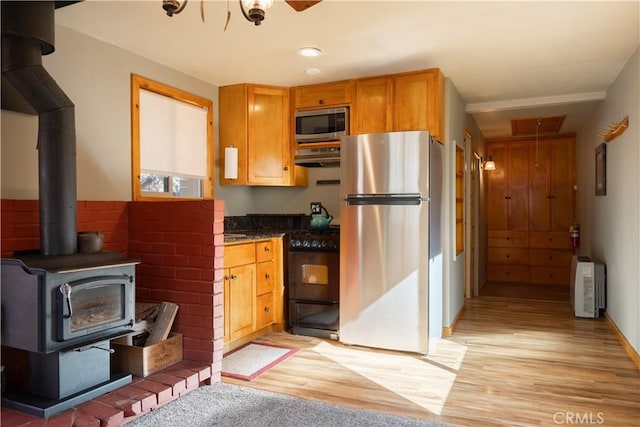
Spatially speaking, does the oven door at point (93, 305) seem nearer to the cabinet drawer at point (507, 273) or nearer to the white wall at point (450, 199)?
the white wall at point (450, 199)

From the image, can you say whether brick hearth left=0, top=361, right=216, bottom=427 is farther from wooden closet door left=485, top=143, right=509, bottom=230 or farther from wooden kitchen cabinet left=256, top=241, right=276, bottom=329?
wooden closet door left=485, top=143, right=509, bottom=230

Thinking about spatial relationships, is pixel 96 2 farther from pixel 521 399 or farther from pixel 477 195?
pixel 477 195

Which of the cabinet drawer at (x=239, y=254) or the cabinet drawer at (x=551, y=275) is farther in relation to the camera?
the cabinet drawer at (x=551, y=275)

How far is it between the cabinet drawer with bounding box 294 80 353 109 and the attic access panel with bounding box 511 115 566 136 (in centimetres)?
291

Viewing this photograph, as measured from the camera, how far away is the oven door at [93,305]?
2215 millimetres

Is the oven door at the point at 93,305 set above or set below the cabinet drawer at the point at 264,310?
above

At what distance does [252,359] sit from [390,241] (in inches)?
55.2

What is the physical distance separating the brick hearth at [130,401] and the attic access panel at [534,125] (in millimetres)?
5129

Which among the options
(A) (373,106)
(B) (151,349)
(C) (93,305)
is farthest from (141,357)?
(A) (373,106)

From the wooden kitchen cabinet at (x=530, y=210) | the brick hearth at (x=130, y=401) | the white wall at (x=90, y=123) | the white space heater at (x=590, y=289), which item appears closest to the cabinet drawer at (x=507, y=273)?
the wooden kitchen cabinet at (x=530, y=210)

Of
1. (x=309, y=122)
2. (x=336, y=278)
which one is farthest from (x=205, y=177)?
(x=336, y=278)

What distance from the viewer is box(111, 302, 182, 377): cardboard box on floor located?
268 cm

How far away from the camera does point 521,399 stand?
2643 mm

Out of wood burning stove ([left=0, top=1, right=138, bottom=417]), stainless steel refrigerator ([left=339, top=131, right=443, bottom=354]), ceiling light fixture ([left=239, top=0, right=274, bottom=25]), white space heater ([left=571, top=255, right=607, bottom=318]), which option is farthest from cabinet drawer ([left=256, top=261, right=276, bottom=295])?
white space heater ([left=571, top=255, right=607, bottom=318])
